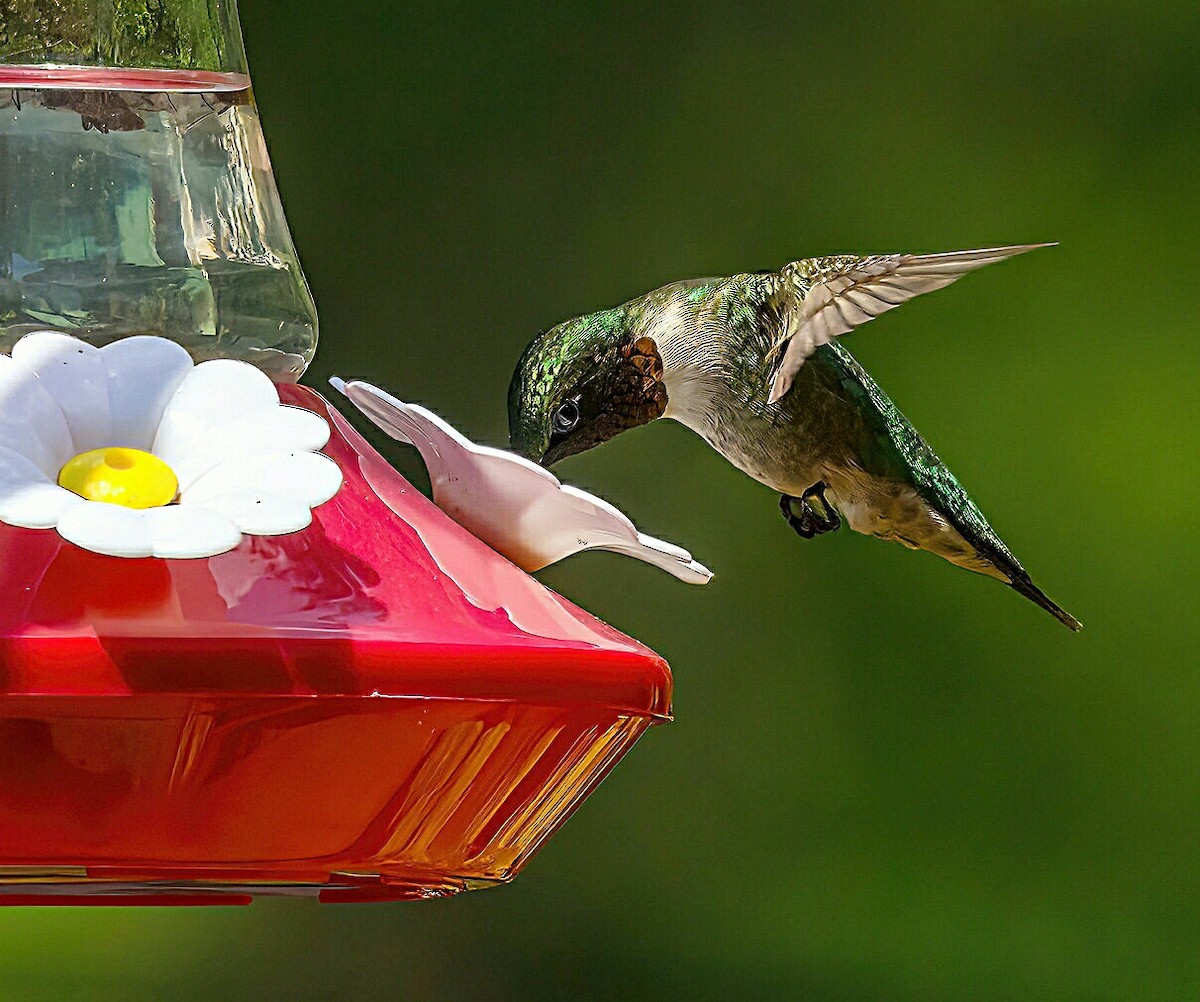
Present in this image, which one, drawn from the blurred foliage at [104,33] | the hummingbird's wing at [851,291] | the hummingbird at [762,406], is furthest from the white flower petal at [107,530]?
the hummingbird at [762,406]

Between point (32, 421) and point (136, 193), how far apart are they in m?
0.36

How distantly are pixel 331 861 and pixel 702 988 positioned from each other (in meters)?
3.46

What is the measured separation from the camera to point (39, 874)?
1300 mm

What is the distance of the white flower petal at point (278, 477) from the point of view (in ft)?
3.82

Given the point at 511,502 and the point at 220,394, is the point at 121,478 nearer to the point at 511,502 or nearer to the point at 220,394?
the point at 220,394

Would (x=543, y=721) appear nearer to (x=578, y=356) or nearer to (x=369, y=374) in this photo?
(x=578, y=356)

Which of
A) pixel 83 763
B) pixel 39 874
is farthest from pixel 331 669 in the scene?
pixel 39 874

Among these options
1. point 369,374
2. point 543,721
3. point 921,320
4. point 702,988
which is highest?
point 543,721

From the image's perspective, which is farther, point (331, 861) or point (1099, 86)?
point (1099, 86)

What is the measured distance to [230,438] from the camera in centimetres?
124

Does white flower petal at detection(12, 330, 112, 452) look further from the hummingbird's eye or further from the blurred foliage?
the hummingbird's eye

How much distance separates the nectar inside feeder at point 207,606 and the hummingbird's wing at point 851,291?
85 centimetres

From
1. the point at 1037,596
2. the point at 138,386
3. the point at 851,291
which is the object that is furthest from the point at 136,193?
the point at 1037,596

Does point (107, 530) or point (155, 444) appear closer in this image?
point (107, 530)
